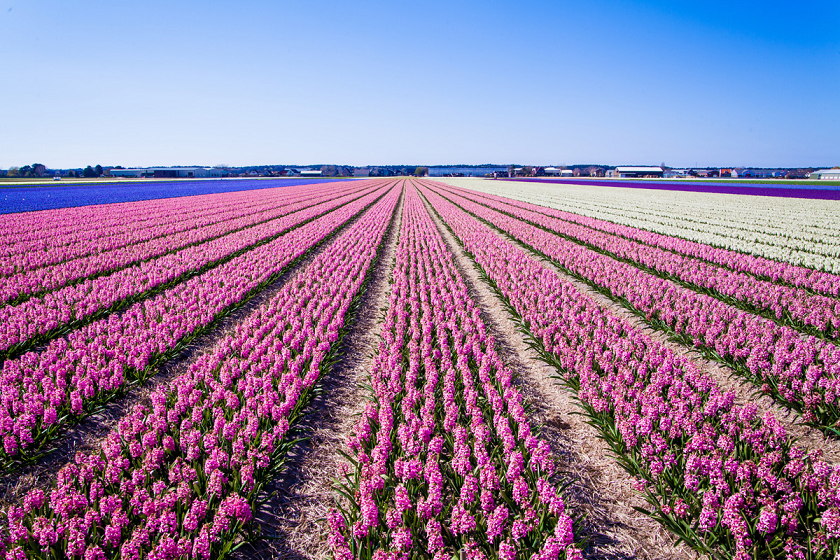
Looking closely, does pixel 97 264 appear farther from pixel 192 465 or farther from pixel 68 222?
pixel 68 222

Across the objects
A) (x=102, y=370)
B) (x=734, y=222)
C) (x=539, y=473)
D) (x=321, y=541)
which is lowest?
(x=321, y=541)

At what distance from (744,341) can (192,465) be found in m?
9.53

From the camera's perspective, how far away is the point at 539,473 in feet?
15.5

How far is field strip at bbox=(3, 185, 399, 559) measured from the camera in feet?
12.1

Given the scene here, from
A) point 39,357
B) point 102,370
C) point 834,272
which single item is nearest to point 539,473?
point 102,370

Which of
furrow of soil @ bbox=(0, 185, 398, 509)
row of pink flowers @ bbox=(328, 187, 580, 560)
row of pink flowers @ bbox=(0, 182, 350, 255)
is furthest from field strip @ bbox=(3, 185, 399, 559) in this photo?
row of pink flowers @ bbox=(0, 182, 350, 255)

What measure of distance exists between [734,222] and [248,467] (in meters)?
33.2

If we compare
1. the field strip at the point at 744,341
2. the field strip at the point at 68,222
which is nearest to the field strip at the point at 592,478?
the field strip at the point at 744,341

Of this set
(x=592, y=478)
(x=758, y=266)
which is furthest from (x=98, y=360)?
(x=758, y=266)

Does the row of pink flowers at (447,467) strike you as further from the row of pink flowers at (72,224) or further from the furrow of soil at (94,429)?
the row of pink flowers at (72,224)

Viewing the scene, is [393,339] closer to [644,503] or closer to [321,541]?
[321,541]

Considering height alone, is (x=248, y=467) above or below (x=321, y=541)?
above

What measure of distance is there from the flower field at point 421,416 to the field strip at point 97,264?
0.16 metres

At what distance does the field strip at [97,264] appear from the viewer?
1166cm
